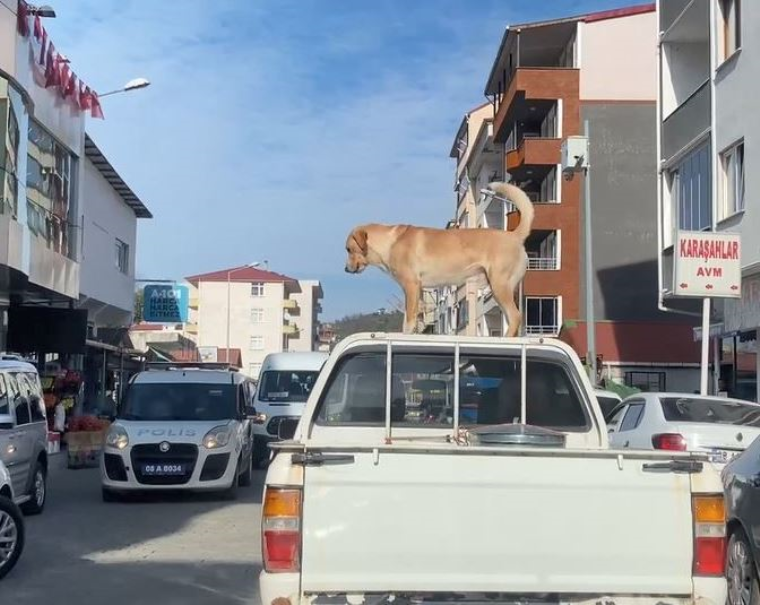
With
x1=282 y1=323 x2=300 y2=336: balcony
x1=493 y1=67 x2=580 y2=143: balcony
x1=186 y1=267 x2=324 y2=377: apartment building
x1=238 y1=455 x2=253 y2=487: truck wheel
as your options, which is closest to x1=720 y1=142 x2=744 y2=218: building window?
x1=238 y1=455 x2=253 y2=487: truck wheel

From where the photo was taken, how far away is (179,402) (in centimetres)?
1573

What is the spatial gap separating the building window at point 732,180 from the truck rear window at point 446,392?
1368 centimetres

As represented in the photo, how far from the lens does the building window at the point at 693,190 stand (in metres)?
20.7

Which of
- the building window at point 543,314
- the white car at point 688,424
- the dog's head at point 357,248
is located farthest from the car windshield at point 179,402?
the building window at point 543,314

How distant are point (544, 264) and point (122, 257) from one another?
1713 centimetres

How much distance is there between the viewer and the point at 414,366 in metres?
6.33

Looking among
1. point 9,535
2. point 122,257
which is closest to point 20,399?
point 9,535

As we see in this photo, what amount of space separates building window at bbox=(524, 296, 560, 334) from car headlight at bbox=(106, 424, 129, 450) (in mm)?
28582

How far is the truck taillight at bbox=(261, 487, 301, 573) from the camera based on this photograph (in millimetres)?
4418

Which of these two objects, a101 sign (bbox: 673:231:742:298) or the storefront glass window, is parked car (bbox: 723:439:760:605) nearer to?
a101 sign (bbox: 673:231:742:298)

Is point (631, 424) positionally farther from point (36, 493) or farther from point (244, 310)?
point (244, 310)

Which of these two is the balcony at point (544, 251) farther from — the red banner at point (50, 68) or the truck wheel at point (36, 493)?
the truck wheel at point (36, 493)

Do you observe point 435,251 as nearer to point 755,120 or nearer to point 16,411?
point 16,411

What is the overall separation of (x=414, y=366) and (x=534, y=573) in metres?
2.11
